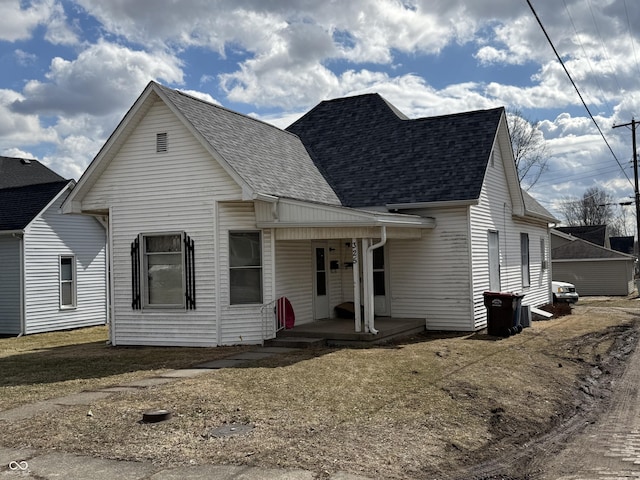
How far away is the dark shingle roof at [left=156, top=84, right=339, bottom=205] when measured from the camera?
1457 centimetres

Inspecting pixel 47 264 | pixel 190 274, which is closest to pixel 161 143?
pixel 190 274

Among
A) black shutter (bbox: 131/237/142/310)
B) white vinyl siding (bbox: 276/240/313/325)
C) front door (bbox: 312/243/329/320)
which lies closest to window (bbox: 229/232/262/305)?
white vinyl siding (bbox: 276/240/313/325)

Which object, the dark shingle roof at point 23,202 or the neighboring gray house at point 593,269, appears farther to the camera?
the neighboring gray house at point 593,269

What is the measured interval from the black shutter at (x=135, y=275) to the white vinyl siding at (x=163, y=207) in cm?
10

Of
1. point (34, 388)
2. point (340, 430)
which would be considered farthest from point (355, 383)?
point (34, 388)

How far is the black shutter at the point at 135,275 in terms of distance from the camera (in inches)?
598

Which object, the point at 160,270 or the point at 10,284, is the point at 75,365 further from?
the point at 10,284

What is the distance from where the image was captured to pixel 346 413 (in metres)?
8.20

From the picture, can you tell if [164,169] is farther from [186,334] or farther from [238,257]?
[186,334]

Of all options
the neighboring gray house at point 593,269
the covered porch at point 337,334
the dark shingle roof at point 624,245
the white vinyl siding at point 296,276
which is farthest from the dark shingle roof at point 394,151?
the dark shingle roof at point 624,245

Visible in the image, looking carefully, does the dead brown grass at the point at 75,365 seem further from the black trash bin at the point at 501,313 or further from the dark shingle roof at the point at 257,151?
the black trash bin at the point at 501,313

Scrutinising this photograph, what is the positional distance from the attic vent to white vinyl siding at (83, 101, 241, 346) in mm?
102

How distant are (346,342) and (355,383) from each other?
13.4 feet

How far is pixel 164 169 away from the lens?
49.2 feet
